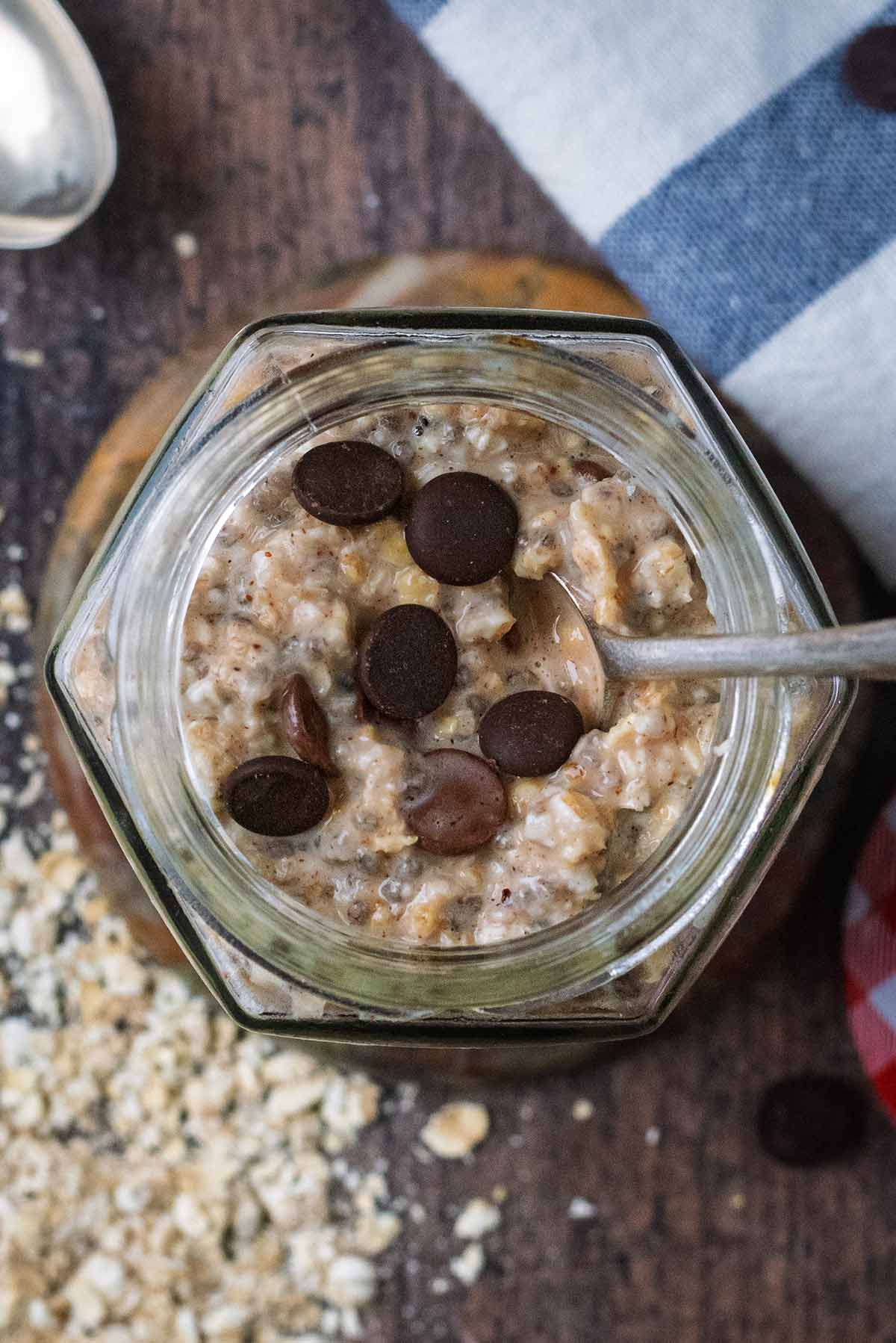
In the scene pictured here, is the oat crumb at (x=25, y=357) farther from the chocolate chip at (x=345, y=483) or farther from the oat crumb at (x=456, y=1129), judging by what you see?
the oat crumb at (x=456, y=1129)

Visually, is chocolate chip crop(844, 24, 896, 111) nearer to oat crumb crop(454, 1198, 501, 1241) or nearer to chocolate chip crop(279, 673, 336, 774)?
chocolate chip crop(279, 673, 336, 774)

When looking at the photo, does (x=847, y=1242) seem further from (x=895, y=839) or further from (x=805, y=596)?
(x=805, y=596)

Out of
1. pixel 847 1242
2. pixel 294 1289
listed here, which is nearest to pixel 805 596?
pixel 847 1242

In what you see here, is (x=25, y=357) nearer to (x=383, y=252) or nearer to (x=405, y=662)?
(x=383, y=252)

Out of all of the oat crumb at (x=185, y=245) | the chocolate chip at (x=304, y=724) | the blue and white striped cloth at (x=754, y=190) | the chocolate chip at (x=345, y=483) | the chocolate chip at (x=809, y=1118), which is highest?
the oat crumb at (x=185, y=245)

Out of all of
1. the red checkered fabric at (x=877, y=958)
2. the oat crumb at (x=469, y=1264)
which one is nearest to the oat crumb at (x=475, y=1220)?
the oat crumb at (x=469, y=1264)

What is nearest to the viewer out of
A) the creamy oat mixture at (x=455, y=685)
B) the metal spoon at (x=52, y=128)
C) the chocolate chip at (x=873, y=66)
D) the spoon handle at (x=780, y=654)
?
the spoon handle at (x=780, y=654)

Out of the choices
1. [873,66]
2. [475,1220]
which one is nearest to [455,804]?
[475,1220]
